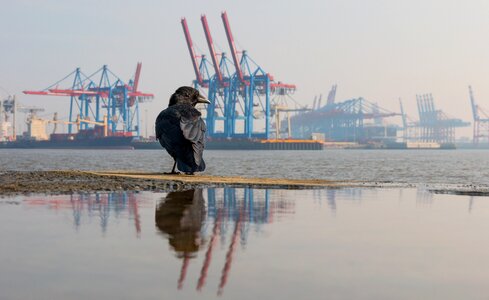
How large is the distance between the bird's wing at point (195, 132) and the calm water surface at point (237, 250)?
6992 mm

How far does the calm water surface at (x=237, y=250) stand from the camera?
20.9 ft

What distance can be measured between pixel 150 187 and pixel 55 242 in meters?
10.3

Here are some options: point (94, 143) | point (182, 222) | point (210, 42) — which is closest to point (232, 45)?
point (210, 42)

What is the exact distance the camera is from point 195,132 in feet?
71.6

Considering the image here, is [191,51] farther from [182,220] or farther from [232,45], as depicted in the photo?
[182,220]

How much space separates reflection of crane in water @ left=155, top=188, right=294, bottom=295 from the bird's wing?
3.37 metres

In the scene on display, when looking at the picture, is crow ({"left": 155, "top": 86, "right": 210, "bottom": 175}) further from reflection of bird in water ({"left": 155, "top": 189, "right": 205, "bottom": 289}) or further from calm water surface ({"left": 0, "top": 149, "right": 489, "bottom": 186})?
calm water surface ({"left": 0, "top": 149, "right": 489, "bottom": 186})

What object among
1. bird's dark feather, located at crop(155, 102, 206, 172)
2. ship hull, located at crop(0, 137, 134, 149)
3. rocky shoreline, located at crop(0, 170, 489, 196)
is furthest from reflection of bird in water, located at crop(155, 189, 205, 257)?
ship hull, located at crop(0, 137, 134, 149)

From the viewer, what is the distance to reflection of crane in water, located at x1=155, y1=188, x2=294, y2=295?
7945 mm

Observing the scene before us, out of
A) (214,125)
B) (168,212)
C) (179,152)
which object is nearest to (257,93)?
(214,125)

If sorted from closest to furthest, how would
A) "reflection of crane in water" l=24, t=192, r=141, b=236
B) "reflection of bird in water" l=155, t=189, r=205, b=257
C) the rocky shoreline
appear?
"reflection of bird in water" l=155, t=189, r=205, b=257
"reflection of crane in water" l=24, t=192, r=141, b=236
the rocky shoreline

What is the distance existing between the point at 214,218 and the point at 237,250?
133 inches

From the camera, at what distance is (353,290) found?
20.9 feet

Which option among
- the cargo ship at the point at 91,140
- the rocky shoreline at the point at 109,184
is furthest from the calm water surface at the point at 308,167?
the cargo ship at the point at 91,140
